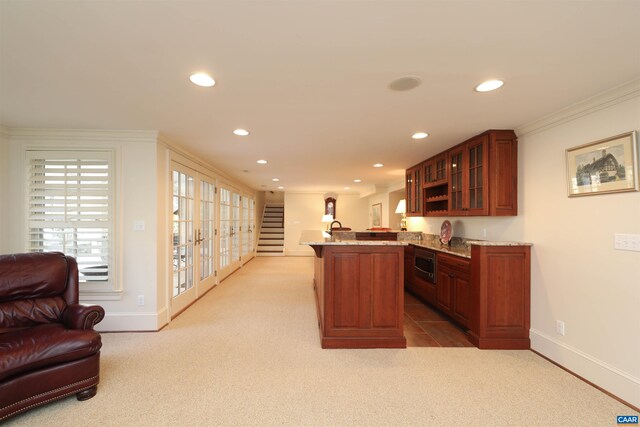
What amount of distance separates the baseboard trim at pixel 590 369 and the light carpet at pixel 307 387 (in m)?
0.07

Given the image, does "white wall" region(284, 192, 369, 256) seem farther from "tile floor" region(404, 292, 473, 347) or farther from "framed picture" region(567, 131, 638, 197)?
"framed picture" region(567, 131, 638, 197)

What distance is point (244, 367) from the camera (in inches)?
94.7

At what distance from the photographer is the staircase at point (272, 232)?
31.3ft

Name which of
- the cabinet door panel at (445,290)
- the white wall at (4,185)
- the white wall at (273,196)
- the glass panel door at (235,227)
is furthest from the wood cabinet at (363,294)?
the white wall at (273,196)

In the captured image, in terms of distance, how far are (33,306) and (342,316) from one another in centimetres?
271

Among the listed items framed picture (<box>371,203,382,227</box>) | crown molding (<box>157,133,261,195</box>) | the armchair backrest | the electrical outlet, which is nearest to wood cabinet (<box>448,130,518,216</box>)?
the electrical outlet

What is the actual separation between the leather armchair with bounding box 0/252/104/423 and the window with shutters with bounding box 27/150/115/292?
0.70 meters

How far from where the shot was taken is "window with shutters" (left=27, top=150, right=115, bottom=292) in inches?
121

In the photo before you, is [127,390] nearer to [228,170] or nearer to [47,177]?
[47,177]

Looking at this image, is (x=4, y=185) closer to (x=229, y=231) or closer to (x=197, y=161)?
(x=197, y=161)

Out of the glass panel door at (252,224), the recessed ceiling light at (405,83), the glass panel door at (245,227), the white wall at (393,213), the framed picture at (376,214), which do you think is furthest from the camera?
the glass panel door at (252,224)

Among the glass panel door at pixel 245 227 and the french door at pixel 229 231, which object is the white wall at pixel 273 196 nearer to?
→ the glass panel door at pixel 245 227

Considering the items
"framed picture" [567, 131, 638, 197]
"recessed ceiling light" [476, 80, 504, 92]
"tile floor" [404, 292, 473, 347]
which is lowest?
"tile floor" [404, 292, 473, 347]

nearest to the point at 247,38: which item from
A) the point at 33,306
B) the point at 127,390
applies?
the point at 127,390
